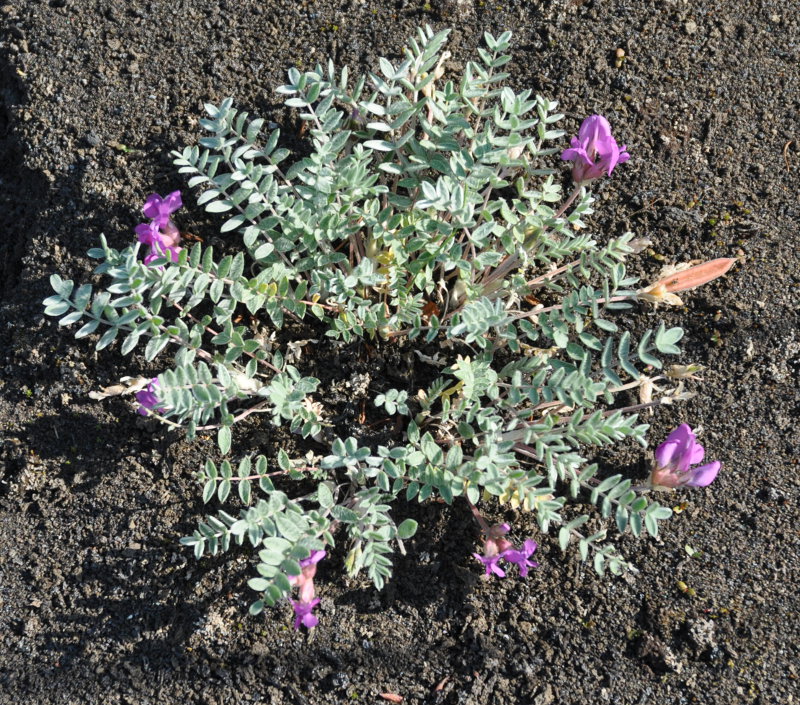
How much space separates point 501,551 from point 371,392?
0.63 m

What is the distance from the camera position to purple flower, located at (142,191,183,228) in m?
2.11

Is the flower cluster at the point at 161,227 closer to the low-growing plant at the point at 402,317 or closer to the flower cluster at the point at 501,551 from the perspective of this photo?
the low-growing plant at the point at 402,317

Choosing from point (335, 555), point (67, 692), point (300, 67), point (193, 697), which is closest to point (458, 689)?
point (335, 555)

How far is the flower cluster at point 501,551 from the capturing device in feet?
6.53

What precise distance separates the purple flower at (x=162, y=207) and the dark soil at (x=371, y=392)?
0.76 ft

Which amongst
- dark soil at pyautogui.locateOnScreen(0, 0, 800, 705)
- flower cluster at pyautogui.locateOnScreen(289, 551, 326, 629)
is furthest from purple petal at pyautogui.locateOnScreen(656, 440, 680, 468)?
flower cluster at pyautogui.locateOnScreen(289, 551, 326, 629)

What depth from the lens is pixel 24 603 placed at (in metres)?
2.22

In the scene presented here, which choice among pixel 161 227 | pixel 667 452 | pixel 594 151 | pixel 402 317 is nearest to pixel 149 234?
pixel 161 227

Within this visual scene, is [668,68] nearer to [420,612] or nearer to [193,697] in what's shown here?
[420,612]

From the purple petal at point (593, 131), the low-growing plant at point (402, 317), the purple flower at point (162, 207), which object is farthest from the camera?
the purple flower at point (162, 207)

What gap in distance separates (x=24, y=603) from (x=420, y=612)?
1.21m

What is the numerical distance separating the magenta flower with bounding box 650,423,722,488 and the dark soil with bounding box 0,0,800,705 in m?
0.36

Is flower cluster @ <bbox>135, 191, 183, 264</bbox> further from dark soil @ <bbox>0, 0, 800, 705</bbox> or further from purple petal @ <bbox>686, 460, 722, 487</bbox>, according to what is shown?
purple petal @ <bbox>686, 460, 722, 487</bbox>

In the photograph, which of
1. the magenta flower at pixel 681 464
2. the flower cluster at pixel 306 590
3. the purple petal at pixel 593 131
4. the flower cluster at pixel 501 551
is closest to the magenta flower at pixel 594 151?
the purple petal at pixel 593 131
